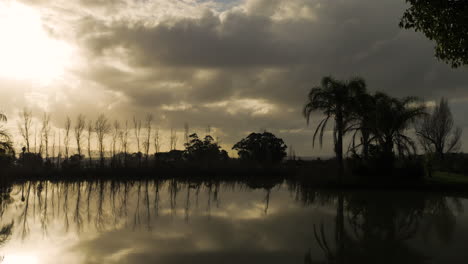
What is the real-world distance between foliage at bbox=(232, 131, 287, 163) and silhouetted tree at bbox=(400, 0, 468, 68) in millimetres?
43378

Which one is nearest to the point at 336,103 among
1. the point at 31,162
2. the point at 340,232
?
the point at 340,232

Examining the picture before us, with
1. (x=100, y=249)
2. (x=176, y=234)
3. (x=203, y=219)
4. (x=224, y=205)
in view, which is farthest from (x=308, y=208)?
(x=100, y=249)

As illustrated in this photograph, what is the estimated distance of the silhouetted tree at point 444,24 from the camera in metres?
7.19

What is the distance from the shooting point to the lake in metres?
7.01

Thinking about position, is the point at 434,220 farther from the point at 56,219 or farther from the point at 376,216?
the point at 56,219

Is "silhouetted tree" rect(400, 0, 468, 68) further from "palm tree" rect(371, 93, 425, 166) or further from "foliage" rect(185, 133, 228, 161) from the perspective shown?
"foliage" rect(185, 133, 228, 161)

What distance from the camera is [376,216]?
38.4ft

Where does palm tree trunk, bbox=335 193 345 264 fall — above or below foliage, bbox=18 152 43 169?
below

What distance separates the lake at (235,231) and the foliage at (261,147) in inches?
1461

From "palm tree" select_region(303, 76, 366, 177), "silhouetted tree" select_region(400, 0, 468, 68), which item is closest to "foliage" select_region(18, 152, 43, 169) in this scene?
"palm tree" select_region(303, 76, 366, 177)

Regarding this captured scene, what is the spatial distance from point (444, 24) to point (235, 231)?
7.55 meters

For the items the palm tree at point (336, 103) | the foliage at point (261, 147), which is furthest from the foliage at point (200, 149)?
the palm tree at point (336, 103)

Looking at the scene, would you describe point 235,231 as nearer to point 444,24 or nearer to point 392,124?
point 444,24

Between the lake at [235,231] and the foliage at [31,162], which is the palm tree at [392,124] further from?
the foliage at [31,162]
